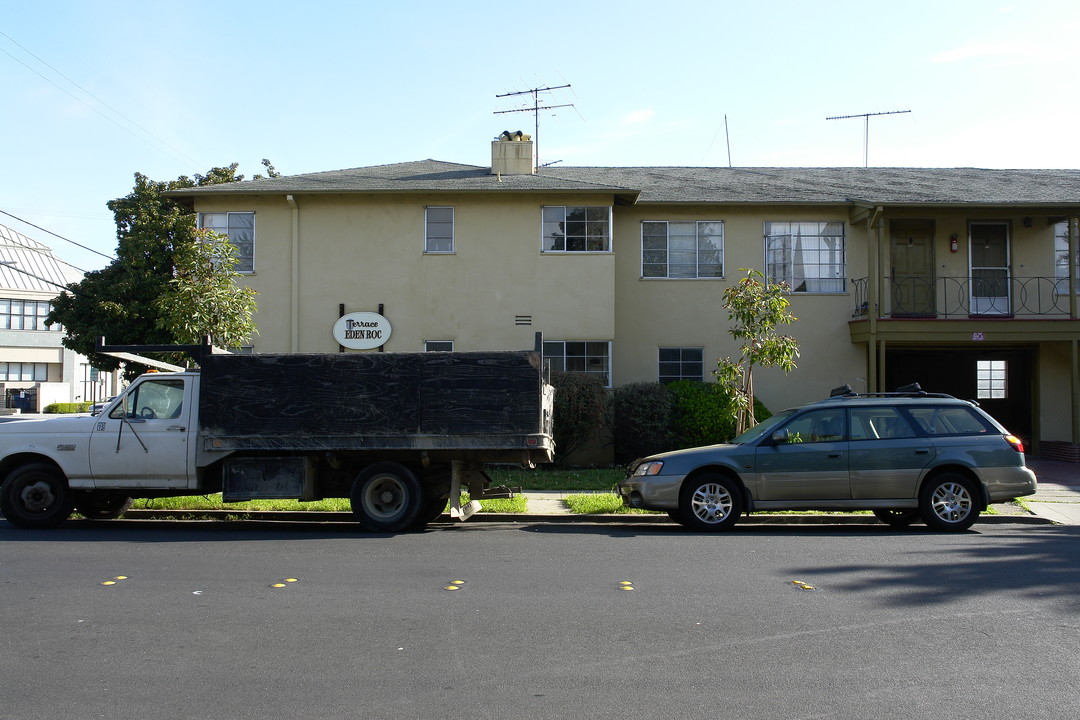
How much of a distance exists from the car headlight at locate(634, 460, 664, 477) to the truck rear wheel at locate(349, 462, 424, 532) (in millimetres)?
2613

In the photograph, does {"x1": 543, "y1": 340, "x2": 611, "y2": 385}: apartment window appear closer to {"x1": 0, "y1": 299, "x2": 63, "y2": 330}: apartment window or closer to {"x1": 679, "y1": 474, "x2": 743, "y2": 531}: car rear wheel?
{"x1": 679, "y1": 474, "x2": 743, "y2": 531}: car rear wheel

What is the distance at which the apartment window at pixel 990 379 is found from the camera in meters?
21.5

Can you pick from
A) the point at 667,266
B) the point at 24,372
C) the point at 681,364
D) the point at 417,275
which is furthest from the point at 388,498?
the point at 24,372

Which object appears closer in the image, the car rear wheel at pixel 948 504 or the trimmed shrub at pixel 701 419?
the car rear wheel at pixel 948 504

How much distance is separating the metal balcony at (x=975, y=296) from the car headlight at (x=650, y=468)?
10238 mm

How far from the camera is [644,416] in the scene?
17.2 meters

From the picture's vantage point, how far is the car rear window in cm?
1103

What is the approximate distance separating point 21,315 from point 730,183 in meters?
56.7

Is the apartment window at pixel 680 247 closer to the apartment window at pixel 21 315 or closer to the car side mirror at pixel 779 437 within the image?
the car side mirror at pixel 779 437

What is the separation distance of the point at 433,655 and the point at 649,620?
1.60 metres

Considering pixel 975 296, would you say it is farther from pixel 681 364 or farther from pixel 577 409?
pixel 577 409

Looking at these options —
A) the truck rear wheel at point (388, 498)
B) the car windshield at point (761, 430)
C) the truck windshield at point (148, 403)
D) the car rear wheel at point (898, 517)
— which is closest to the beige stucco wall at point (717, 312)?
the car rear wheel at point (898, 517)

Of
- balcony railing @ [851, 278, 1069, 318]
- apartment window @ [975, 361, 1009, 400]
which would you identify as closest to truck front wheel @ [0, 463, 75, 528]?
balcony railing @ [851, 278, 1069, 318]

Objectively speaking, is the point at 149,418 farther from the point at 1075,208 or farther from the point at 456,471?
the point at 1075,208
